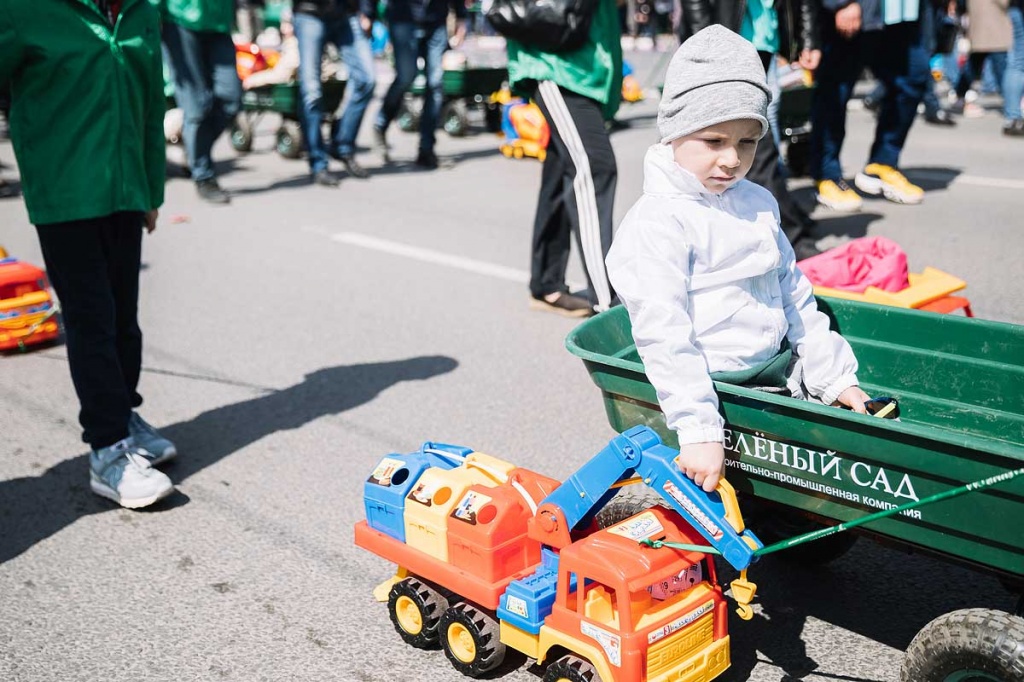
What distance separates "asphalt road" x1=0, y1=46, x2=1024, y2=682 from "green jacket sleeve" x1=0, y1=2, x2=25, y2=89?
1.49 metres

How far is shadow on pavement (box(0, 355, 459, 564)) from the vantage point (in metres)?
3.64

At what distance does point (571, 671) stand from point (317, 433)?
7.02ft

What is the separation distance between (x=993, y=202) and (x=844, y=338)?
5.25 meters

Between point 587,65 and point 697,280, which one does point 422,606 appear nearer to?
point 697,280

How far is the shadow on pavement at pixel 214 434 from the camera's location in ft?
12.0

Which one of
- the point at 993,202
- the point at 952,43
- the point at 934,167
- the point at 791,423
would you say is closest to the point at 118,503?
the point at 791,423

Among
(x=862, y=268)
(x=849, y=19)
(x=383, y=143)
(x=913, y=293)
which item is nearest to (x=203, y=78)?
(x=383, y=143)

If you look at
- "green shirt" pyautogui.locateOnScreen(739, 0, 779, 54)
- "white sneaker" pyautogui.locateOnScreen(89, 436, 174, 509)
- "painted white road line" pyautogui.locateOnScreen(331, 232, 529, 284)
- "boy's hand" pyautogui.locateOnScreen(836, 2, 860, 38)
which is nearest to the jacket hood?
"white sneaker" pyautogui.locateOnScreen(89, 436, 174, 509)

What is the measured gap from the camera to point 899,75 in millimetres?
7219

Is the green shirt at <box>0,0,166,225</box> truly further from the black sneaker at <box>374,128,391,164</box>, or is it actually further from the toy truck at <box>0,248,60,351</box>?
the black sneaker at <box>374,128,391,164</box>

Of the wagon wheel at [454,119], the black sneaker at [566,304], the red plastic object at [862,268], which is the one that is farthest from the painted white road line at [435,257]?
the wagon wheel at [454,119]

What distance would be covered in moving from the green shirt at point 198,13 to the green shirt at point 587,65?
3727mm

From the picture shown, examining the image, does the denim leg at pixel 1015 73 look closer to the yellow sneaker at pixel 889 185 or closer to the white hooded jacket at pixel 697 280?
the yellow sneaker at pixel 889 185

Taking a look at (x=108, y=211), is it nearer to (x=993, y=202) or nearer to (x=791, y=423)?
(x=791, y=423)
